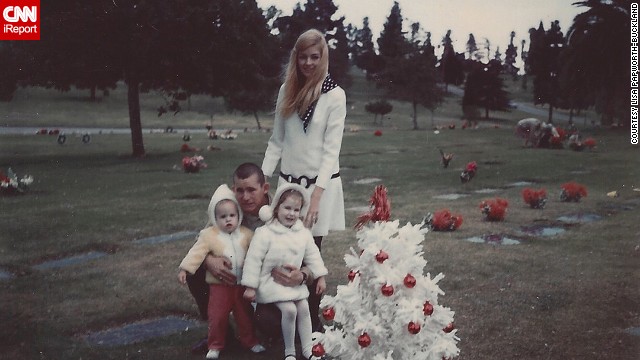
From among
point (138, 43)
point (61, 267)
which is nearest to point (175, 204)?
point (61, 267)

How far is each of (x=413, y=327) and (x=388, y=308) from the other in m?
0.18

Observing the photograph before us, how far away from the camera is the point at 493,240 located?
6.58 m

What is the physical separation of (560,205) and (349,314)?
6782 millimetres

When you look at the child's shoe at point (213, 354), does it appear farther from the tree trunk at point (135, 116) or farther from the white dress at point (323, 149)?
the tree trunk at point (135, 116)

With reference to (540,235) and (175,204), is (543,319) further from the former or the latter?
(175,204)

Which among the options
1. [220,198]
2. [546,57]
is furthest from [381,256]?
[546,57]

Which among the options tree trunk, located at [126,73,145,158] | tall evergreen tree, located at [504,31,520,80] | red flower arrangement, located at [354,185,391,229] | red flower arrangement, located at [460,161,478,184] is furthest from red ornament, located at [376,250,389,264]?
tree trunk, located at [126,73,145,158]

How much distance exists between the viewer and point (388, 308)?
115 inches

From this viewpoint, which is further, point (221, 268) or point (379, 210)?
point (221, 268)

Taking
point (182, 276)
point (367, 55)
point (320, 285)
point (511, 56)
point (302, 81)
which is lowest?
point (320, 285)

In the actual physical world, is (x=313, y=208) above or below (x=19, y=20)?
below

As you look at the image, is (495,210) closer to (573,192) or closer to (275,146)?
(573,192)

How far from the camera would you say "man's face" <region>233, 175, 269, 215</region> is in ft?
11.9

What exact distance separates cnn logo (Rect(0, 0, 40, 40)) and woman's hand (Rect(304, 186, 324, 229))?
357 centimetres
